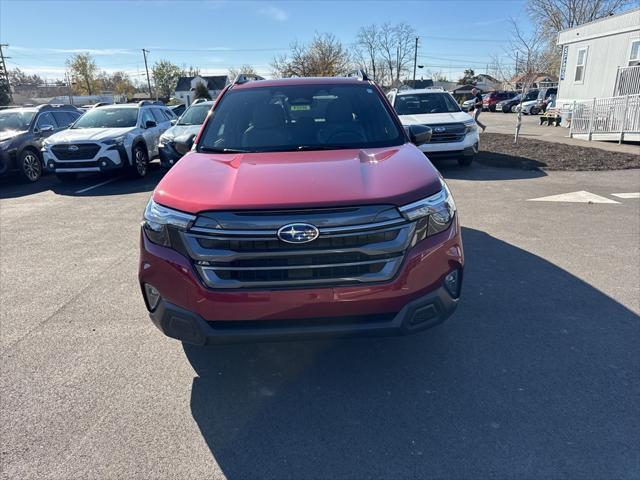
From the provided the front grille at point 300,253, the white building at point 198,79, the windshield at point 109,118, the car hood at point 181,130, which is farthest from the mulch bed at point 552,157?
the white building at point 198,79

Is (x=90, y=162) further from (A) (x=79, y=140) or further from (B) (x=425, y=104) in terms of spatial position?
(B) (x=425, y=104)

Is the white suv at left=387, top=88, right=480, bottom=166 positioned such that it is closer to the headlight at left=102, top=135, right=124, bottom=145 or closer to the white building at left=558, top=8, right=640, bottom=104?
the headlight at left=102, top=135, right=124, bottom=145

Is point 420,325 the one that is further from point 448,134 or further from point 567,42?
point 567,42

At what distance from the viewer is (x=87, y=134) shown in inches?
413

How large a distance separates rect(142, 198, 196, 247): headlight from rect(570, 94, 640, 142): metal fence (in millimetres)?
16042

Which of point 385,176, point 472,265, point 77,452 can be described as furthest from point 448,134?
point 77,452

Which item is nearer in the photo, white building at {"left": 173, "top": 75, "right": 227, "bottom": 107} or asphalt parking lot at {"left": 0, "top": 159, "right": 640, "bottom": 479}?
asphalt parking lot at {"left": 0, "top": 159, "right": 640, "bottom": 479}

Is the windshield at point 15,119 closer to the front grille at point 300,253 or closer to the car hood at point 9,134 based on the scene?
the car hood at point 9,134

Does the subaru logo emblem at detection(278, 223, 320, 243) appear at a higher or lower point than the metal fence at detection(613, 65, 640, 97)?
lower

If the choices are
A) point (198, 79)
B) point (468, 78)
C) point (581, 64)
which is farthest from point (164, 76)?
point (581, 64)

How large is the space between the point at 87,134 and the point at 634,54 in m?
19.4

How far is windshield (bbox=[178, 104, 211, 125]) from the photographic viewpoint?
11.7m

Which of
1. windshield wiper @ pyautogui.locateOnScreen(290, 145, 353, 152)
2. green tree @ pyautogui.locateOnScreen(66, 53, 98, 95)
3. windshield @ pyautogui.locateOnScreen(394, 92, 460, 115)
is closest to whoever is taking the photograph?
windshield wiper @ pyautogui.locateOnScreen(290, 145, 353, 152)

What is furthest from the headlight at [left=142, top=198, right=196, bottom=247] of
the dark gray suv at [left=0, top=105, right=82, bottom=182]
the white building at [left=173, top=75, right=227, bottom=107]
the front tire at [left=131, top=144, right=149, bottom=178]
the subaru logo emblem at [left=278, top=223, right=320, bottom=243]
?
the white building at [left=173, top=75, right=227, bottom=107]
